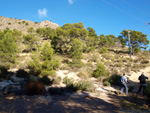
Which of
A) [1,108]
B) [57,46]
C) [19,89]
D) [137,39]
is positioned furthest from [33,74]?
[137,39]

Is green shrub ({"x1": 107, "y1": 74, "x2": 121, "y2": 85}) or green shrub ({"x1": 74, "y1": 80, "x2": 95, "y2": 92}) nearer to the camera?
green shrub ({"x1": 74, "y1": 80, "x2": 95, "y2": 92})

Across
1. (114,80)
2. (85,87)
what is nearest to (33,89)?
(85,87)

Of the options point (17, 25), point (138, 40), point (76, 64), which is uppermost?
point (17, 25)

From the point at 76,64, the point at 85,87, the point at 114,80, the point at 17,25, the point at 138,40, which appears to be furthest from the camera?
the point at 17,25

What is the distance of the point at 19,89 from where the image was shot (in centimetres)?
688

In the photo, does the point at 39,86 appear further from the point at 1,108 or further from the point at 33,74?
the point at 33,74

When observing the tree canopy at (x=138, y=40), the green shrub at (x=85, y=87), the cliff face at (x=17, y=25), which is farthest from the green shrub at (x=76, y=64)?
the cliff face at (x=17, y=25)

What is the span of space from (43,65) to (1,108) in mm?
7608

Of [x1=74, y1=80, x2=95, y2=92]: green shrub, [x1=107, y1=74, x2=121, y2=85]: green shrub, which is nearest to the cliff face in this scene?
[x1=107, y1=74, x2=121, y2=85]: green shrub

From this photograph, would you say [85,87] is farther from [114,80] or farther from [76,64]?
[76,64]

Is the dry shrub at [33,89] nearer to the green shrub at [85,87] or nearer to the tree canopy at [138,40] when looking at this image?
the green shrub at [85,87]

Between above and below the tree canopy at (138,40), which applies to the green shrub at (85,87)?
below

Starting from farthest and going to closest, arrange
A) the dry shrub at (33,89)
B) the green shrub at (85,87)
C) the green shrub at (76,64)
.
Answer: the green shrub at (76,64)
the green shrub at (85,87)
the dry shrub at (33,89)

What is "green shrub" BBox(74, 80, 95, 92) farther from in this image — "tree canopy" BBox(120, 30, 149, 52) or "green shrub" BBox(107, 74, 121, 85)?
"tree canopy" BBox(120, 30, 149, 52)
